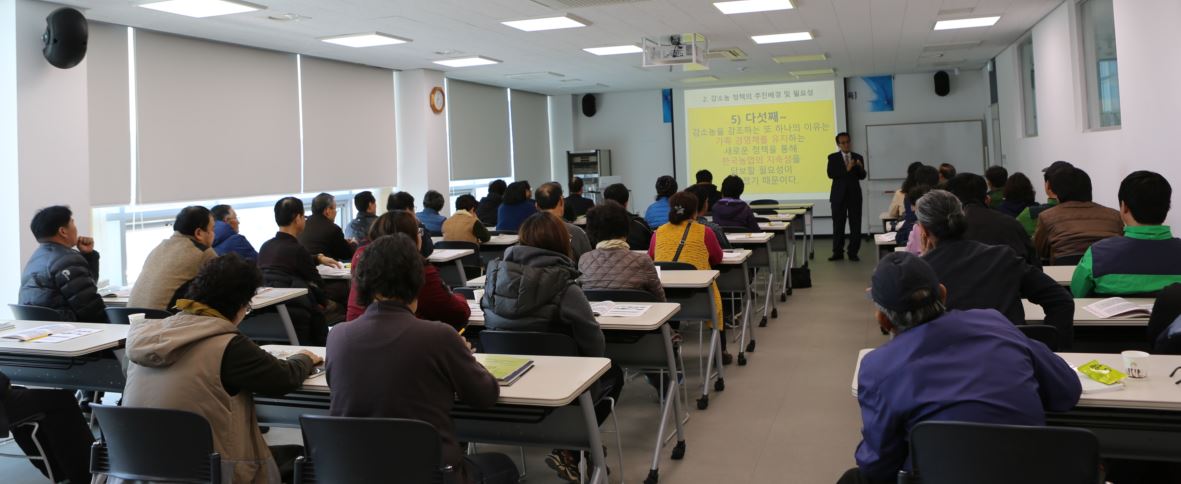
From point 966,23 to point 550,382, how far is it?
783 cm

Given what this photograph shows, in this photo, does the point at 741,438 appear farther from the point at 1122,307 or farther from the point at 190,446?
the point at 190,446

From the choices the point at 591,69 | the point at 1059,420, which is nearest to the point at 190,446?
the point at 1059,420

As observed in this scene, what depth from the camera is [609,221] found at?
4578 millimetres

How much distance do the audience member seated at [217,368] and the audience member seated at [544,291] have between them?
101cm

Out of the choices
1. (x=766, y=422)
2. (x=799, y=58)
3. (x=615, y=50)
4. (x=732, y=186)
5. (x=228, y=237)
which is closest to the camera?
(x=766, y=422)

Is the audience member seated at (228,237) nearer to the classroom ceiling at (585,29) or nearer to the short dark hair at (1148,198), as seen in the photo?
the classroom ceiling at (585,29)

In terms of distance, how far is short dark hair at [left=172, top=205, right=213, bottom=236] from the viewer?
4.59m

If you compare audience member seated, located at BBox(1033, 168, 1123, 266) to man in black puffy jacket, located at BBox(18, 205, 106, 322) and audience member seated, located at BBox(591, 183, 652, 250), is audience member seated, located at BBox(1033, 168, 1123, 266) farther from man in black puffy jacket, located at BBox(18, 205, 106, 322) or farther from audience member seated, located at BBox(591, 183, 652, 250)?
man in black puffy jacket, located at BBox(18, 205, 106, 322)

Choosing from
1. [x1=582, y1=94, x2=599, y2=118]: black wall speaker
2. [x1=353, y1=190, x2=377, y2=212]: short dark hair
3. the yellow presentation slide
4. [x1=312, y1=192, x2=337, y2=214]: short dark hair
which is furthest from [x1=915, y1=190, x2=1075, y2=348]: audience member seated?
[x1=582, y1=94, x2=599, y2=118]: black wall speaker

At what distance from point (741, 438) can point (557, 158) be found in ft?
38.2

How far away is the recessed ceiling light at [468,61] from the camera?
32.7 feet

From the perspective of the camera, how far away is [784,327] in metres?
6.96

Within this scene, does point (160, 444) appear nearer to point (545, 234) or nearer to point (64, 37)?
point (545, 234)

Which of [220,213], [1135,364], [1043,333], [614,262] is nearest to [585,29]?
[220,213]
